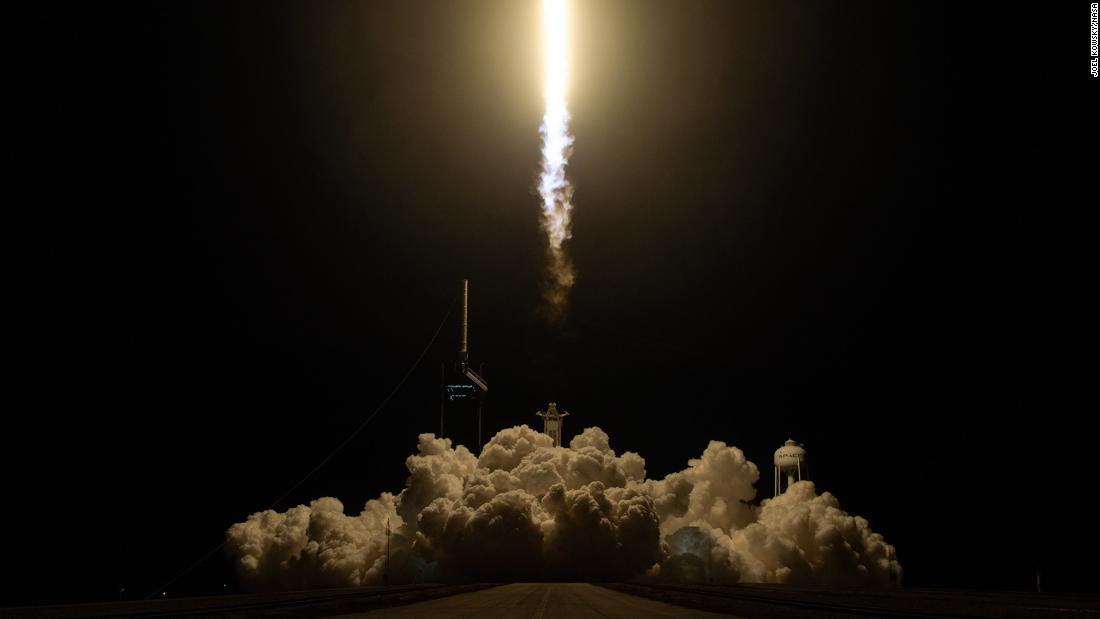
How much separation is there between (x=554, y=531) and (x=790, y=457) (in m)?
32.6

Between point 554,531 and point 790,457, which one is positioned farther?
point 790,457

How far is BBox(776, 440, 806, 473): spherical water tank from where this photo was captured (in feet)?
417

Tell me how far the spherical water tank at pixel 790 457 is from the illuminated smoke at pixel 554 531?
16.0 feet

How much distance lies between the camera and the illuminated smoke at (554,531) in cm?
11238

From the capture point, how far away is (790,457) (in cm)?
12719

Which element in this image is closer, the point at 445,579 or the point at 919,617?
the point at 919,617

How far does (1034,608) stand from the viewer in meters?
48.8

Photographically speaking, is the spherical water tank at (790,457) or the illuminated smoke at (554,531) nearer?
the illuminated smoke at (554,531)

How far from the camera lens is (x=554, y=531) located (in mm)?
115062

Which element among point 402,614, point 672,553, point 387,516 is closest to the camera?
point 402,614

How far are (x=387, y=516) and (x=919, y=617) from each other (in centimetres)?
9420

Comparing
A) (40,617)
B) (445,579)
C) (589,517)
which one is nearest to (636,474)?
(589,517)

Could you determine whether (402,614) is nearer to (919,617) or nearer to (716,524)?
(919,617)

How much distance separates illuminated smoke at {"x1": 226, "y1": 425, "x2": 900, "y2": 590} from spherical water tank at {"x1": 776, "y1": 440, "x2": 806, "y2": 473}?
4.89m
